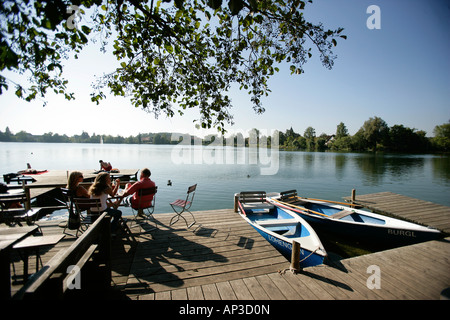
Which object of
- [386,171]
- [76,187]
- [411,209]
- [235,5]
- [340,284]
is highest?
[235,5]

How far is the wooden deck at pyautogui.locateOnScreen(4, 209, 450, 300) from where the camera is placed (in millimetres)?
3303

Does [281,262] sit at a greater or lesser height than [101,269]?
lesser

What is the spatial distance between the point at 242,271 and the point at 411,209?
10.3 metres

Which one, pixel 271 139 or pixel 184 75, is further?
pixel 271 139

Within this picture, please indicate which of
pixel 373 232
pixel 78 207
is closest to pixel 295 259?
pixel 78 207

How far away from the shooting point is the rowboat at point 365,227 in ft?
21.4

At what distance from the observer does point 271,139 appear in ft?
379

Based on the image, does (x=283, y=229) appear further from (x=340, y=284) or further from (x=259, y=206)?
(x=340, y=284)

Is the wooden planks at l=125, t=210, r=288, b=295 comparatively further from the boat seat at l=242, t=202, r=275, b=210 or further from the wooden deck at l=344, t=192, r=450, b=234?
the wooden deck at l=344, t=192, r=450, b=234

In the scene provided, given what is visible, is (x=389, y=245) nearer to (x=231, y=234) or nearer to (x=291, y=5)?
(x=231, y=234)

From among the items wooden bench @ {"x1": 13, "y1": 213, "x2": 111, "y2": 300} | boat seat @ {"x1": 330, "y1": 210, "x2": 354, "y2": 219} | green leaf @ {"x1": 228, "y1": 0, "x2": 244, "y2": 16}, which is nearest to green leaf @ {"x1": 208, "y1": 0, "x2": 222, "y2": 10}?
green leaf @ {"x1": 228, "y1": 0, "x2": 244, "y2": 16}

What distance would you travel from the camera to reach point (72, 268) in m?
2.04

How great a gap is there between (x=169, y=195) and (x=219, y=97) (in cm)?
1538
